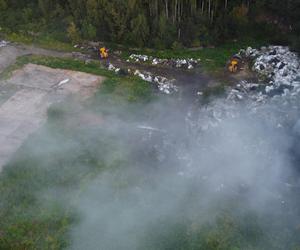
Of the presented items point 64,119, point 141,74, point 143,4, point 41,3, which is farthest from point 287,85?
point 41,3

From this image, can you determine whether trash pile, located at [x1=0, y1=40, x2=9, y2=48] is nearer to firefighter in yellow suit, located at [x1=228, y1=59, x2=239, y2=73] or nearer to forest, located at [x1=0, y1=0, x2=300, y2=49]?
forest, located at [x1=0, y1=0, x2=300, y2=49]

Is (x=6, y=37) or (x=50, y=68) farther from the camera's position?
(x=6, y=37)

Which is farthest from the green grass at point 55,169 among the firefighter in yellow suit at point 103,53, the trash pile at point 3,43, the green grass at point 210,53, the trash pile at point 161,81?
the trash pile at point 3,43

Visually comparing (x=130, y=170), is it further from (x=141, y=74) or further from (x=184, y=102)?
(x=141, y=74)

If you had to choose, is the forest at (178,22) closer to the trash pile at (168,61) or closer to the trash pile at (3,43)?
the trash pile at (168,61)

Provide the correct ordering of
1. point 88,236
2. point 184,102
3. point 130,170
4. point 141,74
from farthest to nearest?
point 141,74 → point 184,102 → point 130,170 → point 88,236

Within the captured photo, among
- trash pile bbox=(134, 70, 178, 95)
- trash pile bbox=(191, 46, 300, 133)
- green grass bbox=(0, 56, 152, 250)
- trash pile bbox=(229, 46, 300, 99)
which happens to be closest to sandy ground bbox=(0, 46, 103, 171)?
green grass bbox=(0, 56, 152, 250)
